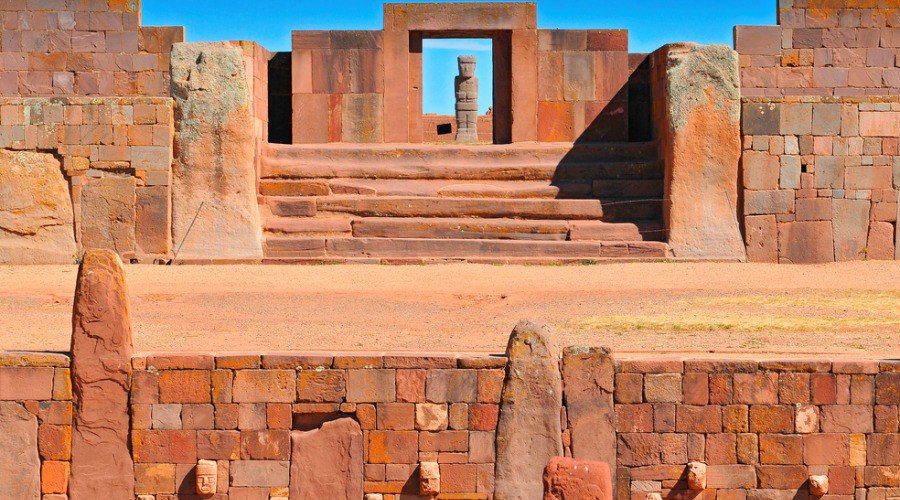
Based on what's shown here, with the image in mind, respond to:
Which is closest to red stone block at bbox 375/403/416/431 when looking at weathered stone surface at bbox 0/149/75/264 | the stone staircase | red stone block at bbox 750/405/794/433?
red stone block at bbox 750/405/794/433

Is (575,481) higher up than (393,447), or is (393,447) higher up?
(575,481)

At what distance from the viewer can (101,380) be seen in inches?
307

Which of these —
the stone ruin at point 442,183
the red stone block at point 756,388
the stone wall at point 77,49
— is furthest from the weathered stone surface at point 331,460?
the stone wall at point 77,49

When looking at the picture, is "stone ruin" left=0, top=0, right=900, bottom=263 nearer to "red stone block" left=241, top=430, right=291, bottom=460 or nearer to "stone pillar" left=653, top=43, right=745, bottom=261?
"stone pillar" left=653, top=43, right=745, bottom=261

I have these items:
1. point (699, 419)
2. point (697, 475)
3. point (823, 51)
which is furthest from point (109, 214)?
point (823, 51)

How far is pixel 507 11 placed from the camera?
15977 millimetres

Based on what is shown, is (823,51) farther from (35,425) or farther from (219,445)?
(35,425)

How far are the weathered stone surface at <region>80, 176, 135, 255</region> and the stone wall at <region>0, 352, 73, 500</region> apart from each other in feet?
18.8

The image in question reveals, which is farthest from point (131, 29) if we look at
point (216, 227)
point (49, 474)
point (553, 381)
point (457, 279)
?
point (553, 381)

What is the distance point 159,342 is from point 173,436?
51.3 inches

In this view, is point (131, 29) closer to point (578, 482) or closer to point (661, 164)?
point (661, 164)

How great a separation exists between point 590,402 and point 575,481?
130 centimetres

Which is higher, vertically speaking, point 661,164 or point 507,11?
point 507,11

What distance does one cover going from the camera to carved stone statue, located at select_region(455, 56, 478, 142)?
98.3 feet
